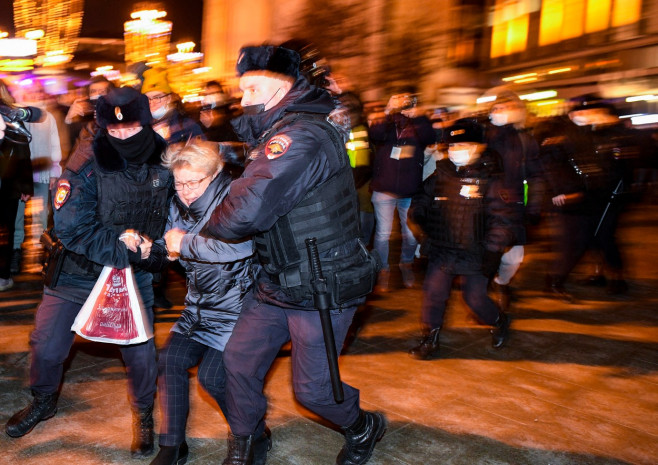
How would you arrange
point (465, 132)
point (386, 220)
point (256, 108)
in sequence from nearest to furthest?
point (256, 108) → point (465, 132) → point (386, 220)

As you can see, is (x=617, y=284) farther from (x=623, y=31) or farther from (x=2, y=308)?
(x=623, y=31)

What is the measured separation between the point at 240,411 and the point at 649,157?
6814 millimetres

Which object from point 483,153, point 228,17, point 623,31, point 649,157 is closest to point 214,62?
point 228,17

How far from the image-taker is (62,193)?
10.2ft

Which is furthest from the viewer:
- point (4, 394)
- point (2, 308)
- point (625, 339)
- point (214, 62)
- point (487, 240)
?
point (214, 62)

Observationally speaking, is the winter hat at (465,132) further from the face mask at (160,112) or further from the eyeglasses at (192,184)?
the face mask at (160,112)

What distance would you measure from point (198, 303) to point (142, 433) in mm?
824

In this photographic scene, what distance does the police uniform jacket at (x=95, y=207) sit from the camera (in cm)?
310

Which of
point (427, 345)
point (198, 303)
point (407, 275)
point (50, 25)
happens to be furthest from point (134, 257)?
point (50, 25)

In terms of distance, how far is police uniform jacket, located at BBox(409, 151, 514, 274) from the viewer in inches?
183

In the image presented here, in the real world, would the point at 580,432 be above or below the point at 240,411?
below

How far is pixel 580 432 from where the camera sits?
382 cm

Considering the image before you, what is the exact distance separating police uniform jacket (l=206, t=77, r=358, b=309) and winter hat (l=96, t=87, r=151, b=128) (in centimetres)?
60

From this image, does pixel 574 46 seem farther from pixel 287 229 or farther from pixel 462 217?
pixel 287 229
